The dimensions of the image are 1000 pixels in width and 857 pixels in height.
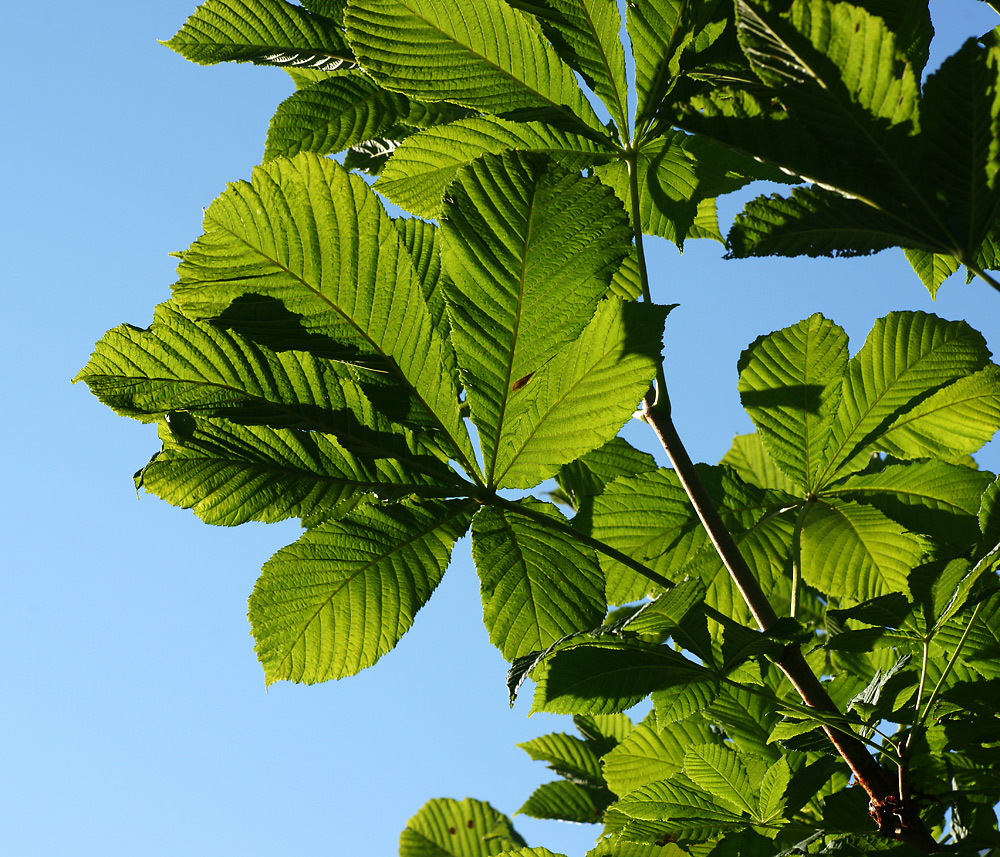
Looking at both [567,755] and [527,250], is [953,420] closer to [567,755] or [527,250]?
[527,250]

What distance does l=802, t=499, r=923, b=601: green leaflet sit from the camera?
53.0 inches

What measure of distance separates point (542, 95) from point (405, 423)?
0.48m

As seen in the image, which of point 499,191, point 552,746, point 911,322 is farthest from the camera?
point 552,746

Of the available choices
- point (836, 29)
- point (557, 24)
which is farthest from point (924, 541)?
point (557, 24)

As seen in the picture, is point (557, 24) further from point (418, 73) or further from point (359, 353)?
point (359, 353)

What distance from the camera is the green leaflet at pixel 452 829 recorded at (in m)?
1.99

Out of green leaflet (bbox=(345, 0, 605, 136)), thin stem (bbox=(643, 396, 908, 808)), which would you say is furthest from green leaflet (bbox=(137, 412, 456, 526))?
green leaflet (bbox=(345, 0, 605, 136))

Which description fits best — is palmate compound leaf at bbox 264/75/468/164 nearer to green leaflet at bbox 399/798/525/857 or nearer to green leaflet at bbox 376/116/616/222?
green leaflet at bbox 376/116/616/222

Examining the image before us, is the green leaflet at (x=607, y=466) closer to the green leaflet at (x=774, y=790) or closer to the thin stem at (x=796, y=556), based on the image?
the thin stem at (x=796, y=556)

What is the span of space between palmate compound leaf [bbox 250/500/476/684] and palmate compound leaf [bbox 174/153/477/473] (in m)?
0.20

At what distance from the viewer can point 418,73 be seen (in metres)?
1.16

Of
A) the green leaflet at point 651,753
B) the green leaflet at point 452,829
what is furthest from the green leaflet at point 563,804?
the green leaflet at point 651,753

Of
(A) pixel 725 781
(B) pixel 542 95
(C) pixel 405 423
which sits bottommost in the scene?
(A) pixel 725 781

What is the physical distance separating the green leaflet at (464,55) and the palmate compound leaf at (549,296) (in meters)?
0.19
